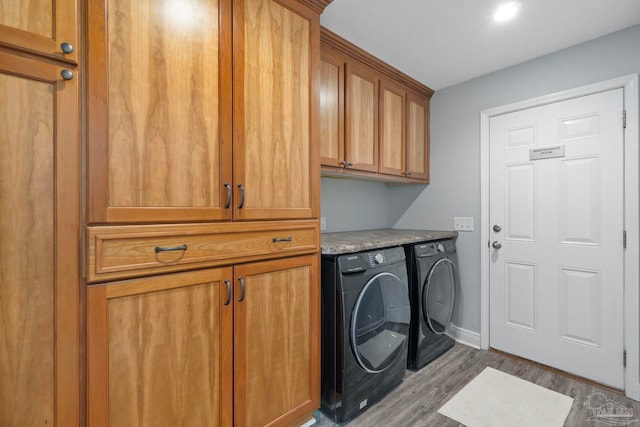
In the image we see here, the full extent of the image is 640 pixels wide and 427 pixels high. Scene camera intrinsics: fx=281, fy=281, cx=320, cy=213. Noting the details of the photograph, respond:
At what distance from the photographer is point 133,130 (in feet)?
3.26

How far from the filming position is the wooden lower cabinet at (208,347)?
96 cm

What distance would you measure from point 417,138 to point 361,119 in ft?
2.69

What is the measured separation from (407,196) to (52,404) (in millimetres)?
2848

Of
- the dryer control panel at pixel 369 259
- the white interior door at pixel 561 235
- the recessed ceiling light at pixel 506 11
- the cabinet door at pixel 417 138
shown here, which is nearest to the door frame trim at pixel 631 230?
the white interior door at pixel 561 235

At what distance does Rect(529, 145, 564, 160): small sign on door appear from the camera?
6.86 feet

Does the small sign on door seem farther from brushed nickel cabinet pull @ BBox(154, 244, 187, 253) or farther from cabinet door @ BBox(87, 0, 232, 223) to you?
brushed nickel cabinet pull @ BBox(154, 244, 187, 253)

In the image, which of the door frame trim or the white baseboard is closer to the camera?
Answer: the door frame trim

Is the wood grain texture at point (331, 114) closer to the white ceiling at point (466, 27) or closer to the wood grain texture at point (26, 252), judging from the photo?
the white ceiling at point (466, 27)

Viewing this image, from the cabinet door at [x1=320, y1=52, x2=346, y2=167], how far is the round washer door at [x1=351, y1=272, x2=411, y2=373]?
0.88 meters

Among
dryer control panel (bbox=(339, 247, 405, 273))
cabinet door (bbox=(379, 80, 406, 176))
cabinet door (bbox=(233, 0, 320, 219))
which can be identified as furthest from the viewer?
cabinet door (bbox=(379, 80, 406, 176))

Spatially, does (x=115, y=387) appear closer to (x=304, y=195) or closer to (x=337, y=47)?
(x=304, y=195)

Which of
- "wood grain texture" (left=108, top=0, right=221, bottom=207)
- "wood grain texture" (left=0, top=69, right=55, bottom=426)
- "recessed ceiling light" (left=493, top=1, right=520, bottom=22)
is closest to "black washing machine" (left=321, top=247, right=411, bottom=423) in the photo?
"wood grain texture" (left=108, top=0, right=221, bottom=207)

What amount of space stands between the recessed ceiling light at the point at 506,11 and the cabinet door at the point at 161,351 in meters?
Answer: 2.09

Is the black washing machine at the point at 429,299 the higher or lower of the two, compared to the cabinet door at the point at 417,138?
lower
